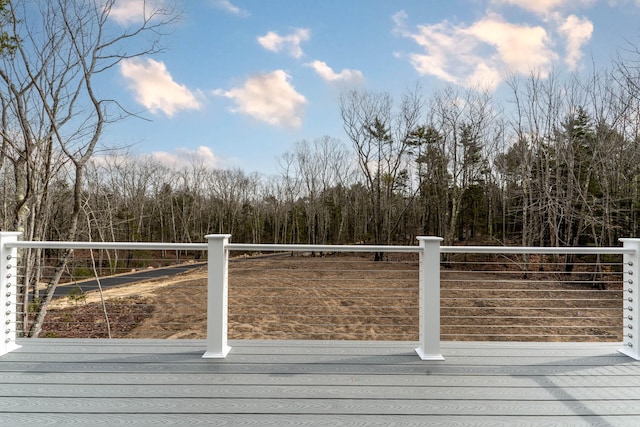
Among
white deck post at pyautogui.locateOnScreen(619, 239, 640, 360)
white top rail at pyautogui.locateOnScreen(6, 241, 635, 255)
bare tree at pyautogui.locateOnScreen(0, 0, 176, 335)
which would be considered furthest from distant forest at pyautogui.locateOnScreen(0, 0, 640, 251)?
white deck post at pyautogui.locateOnScreen(619, 239, 640, 360)

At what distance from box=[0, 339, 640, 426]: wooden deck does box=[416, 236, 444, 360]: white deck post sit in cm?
12

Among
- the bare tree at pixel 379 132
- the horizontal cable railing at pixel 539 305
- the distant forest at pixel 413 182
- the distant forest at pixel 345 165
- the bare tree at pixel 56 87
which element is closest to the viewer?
the bare tree at pixel 56 87

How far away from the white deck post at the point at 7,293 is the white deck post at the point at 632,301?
4.64 m

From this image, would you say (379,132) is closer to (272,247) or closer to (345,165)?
(345,165)

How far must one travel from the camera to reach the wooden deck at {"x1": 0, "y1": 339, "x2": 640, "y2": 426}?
1.82 m

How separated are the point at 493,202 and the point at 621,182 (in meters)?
7.43

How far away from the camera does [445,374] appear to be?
2361 mm

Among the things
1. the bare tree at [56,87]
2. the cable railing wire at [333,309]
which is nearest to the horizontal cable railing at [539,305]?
the cable railing wire at [333,309]

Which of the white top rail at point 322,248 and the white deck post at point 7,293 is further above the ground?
the white top rail at point 322,248

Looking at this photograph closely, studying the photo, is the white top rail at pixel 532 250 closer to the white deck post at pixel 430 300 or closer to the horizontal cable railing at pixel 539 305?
the white deck post at pixel 430 300

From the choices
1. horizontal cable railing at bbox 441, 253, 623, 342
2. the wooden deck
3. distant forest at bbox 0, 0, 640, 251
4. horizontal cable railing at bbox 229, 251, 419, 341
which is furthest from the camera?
horizontal cable railing at bbox 441, 253, 623, 342

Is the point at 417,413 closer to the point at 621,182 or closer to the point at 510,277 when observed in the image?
the point at 621,182

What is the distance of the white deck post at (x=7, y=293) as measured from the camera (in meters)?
2.67

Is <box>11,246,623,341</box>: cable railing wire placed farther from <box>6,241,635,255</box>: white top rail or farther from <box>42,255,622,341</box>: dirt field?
<box>6,241,635,255</box>: white top rail
